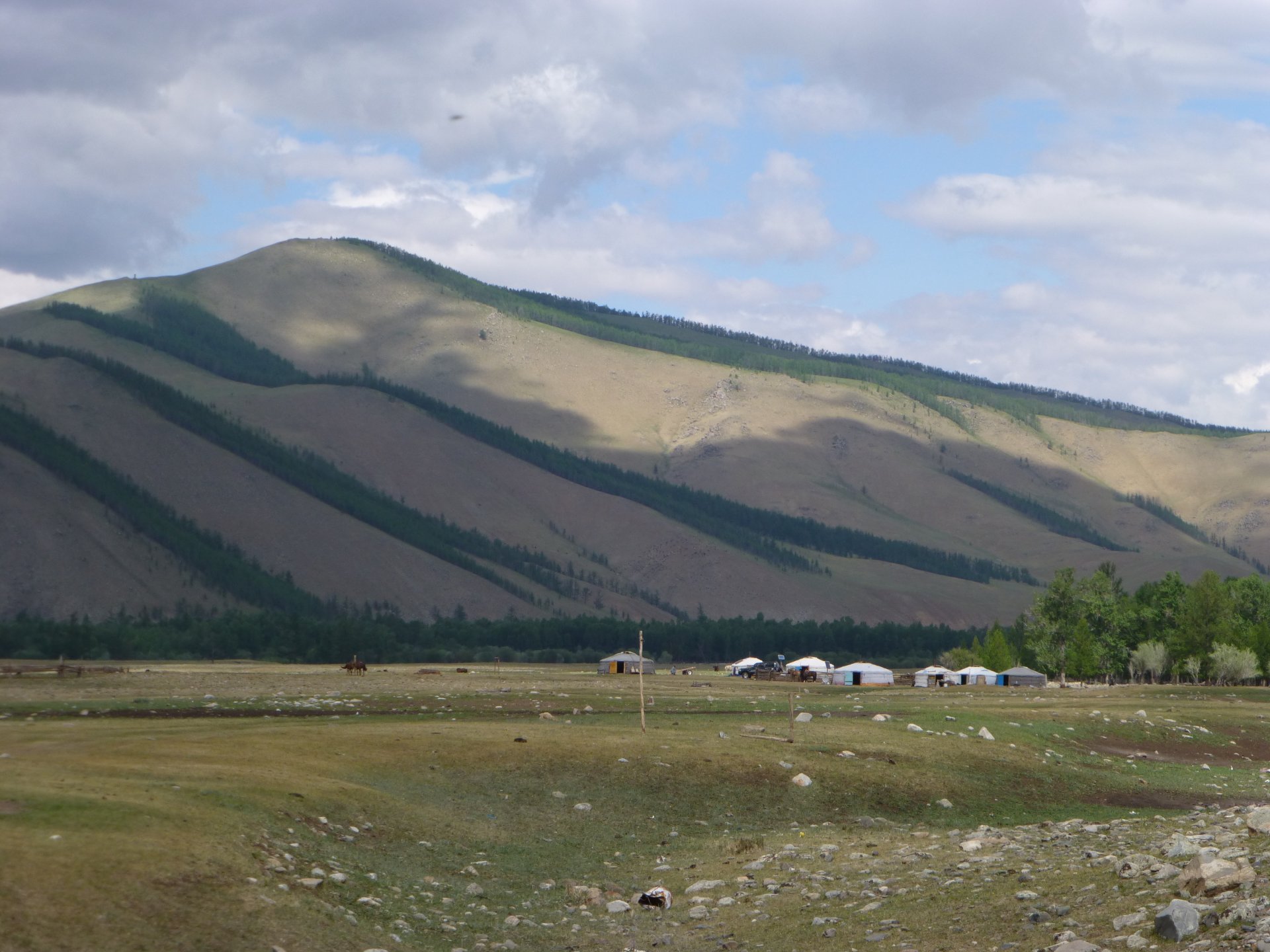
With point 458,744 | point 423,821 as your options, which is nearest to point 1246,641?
point 458,744

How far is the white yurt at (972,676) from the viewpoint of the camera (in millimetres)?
124500

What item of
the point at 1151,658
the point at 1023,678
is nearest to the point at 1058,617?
the point at 1151,658

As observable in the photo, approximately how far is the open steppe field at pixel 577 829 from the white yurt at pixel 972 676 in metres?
69.9

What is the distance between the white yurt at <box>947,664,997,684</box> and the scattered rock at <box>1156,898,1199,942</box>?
108m

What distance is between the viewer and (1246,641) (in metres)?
117

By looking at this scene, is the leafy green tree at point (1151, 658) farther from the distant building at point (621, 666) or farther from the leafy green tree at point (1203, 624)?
the distant building at point (621, 666)

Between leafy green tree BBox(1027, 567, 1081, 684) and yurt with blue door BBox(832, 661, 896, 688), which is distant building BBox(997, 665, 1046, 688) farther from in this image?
yurt with blue door BBox(832, 661, 896, 688)

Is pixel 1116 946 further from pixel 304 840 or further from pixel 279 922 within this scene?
pixel 304 840

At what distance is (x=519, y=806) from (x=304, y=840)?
8233mm

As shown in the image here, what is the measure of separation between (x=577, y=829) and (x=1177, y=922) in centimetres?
1618

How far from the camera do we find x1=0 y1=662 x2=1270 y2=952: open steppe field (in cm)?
2095

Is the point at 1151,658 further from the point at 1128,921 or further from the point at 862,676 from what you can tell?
the point at 1128,921

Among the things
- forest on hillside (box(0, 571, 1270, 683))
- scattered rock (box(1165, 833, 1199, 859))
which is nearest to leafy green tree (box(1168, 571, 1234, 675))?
forest on hillside (box(0, 571, 1270, 683))

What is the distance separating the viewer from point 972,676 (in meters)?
125
